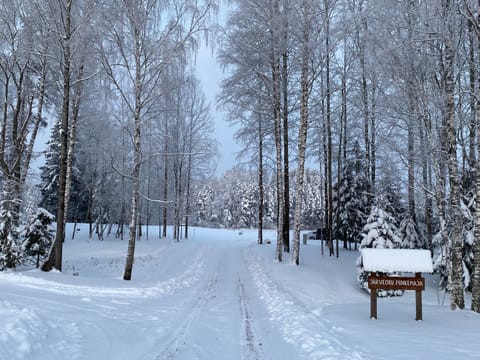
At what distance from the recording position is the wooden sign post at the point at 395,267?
8.55 metres

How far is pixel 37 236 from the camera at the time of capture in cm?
1628

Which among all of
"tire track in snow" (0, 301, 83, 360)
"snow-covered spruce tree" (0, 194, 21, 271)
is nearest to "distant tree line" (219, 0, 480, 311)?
"tire track in snow" (0, 301, 83, 360)

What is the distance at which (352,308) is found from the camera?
9.81m

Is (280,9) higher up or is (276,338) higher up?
(280,9)

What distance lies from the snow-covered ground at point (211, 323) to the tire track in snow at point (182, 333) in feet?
0.06

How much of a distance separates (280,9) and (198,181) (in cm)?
2385

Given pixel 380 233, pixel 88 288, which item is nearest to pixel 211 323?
pixel 88 288

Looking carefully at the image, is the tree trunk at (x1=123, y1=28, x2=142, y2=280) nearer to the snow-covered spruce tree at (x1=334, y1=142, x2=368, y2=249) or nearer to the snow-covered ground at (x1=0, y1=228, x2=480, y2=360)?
the snow-covered ground at (x1=0, y1=228, x2=480, y2=360)

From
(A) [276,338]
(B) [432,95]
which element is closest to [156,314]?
(A) [276,338]

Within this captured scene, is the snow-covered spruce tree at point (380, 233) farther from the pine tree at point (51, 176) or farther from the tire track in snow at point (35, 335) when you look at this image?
the pine tree at point (51, 176)

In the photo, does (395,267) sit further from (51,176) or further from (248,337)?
(51,176)

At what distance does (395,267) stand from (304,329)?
274 centimetres

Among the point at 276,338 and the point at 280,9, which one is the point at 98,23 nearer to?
the point at 280,9

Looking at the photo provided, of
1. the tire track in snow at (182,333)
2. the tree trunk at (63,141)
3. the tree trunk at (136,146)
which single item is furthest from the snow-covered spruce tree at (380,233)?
the tree trunk at (63,141)
